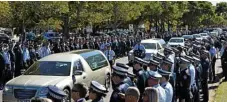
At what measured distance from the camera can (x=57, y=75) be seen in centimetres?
1167

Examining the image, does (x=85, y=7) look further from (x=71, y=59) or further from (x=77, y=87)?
(x=77, y=87)

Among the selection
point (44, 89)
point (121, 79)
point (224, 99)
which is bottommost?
point (224, 99)

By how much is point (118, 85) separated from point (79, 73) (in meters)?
5.01

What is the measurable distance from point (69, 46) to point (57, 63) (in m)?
11.4

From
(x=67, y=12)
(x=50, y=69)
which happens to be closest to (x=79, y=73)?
(x=50, y=69)

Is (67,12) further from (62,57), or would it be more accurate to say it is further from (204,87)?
(204,87)

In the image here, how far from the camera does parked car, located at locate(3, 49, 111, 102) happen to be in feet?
35.6

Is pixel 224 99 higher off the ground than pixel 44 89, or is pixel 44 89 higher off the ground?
pixel 44 89

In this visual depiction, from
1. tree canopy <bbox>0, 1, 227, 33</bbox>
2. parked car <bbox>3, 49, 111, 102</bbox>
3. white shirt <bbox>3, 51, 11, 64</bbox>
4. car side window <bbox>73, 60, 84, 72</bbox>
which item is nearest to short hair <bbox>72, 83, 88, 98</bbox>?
parked car <bbox>3, 49, 111, 102</bbox>

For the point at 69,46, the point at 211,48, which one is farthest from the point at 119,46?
the point at 211,48

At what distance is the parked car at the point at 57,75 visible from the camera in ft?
35.6

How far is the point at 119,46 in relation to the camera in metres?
29.9

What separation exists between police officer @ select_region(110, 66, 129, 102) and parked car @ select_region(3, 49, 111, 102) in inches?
153

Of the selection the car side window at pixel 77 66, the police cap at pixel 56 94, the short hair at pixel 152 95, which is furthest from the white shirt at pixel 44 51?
the police cap at pixel 56 94
